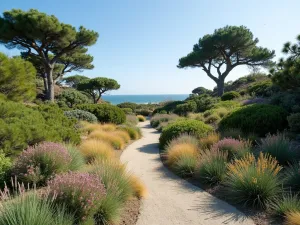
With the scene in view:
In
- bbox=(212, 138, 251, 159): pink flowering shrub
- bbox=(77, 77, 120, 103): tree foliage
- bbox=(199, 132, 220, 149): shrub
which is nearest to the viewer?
bbox=(212, 138, 251, 159): pink flowering shrub

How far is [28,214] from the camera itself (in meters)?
2.49

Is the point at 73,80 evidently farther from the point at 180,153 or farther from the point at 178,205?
the point at 178,205

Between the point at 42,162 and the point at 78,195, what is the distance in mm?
1792

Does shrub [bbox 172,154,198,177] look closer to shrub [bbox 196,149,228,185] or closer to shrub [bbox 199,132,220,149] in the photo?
shrub [bbox 196,149,228,185]

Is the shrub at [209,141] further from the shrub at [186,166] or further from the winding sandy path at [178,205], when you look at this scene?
the winding sandy path at [178,205]

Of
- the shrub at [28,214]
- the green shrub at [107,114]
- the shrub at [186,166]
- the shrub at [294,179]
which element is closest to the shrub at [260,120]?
the shrub at [186,166]

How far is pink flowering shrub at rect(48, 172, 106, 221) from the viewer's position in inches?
120

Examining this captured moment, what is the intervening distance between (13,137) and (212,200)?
4556mm

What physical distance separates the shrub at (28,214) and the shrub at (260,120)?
24.4 ft

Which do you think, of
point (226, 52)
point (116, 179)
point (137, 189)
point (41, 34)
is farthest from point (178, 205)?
point (226, 52)

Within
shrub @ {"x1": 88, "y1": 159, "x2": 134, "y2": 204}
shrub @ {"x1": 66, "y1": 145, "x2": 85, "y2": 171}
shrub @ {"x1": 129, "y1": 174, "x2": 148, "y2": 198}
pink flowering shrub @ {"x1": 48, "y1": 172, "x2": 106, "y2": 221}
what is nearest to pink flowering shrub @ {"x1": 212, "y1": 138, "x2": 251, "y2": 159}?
shrub @ {"x1": 129, "y1": 174, "x2": 148, "y2": 198}

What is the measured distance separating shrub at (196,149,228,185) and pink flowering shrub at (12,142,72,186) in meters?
3.01

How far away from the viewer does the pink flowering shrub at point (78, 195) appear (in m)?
3.06

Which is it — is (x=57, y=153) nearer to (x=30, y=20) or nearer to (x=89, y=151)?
(x=89, y=151)
